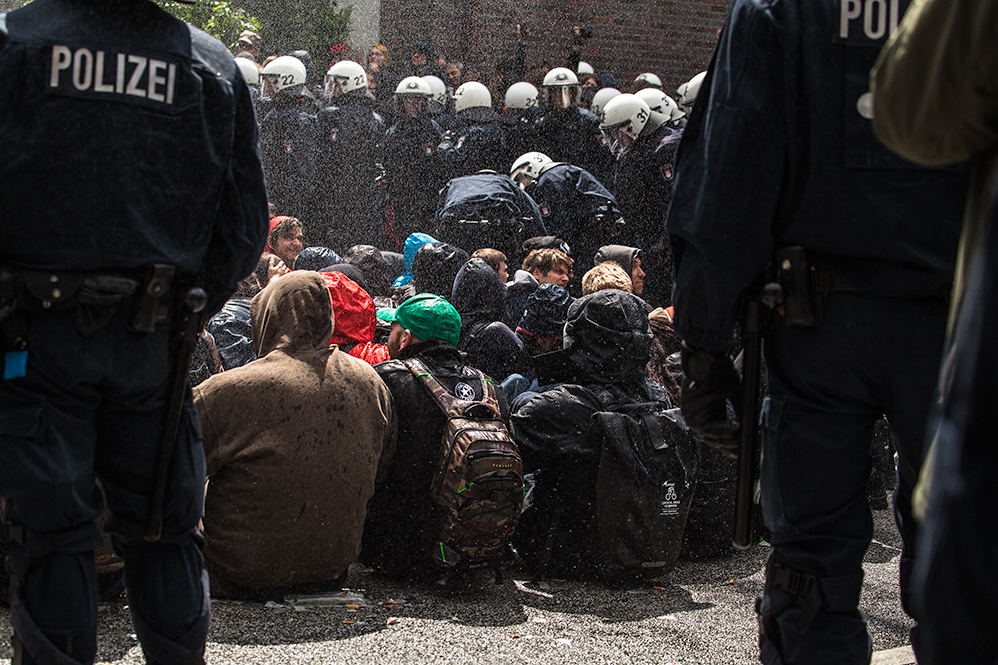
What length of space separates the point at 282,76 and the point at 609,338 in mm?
6922

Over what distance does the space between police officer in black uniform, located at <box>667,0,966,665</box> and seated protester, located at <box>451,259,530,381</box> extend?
3084 mm

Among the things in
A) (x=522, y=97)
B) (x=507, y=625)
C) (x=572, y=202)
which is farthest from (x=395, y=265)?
(x=522, y=97)

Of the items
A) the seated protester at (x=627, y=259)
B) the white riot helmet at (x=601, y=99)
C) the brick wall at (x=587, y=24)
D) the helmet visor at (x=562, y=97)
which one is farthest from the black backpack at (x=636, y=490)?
the brick wall at (x=587, y=24)

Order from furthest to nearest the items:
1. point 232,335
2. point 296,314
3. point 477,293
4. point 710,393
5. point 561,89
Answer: point 561,89 → point 477,293 → point 232,335 → point 296,314 → point 710,393

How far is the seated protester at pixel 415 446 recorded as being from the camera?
4.07 metres

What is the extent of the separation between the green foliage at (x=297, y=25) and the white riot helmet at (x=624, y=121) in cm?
840

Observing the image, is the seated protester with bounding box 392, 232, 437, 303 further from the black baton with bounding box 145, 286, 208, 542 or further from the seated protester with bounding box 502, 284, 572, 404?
the black baton with bounding box 145, 286, 208, 542

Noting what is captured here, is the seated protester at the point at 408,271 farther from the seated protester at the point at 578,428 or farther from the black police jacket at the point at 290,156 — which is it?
the seated protester at the point at 578,428

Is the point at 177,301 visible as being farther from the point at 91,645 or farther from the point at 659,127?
the point at 659,127

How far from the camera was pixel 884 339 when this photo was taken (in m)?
2.10

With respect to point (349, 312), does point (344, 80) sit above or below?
above

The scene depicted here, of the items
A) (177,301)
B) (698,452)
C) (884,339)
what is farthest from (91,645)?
(698,452)

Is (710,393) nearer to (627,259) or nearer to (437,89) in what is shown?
(627,259)

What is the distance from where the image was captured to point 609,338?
431 centimetres
